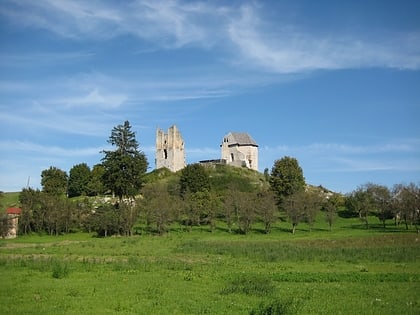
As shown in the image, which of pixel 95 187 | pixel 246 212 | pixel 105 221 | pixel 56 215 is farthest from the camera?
pixel 95 187

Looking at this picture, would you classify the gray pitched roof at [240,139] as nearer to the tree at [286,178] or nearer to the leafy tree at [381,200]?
the tree at [286,178]

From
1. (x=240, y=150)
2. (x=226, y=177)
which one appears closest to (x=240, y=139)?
(x=240, y=150)

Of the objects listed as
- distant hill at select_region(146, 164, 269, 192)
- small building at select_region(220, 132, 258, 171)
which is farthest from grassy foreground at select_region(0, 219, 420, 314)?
small building at select_region(220, 132, 258, 171)

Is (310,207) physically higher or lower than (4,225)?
higher

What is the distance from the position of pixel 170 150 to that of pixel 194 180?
38.1 m

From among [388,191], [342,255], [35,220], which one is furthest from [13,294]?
[388,191]

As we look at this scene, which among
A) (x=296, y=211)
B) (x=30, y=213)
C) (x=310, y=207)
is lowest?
(x=30, y=213)

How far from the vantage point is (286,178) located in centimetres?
10388

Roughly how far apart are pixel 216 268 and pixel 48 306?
47.6 feet

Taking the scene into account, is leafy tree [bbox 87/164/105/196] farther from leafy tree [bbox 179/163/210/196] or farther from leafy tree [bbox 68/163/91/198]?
leafy tree [bbox 179/163/210/196]

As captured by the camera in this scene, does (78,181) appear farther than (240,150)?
No

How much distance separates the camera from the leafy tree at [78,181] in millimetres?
120000

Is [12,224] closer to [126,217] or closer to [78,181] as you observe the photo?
[126,217]

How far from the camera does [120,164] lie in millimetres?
75062
